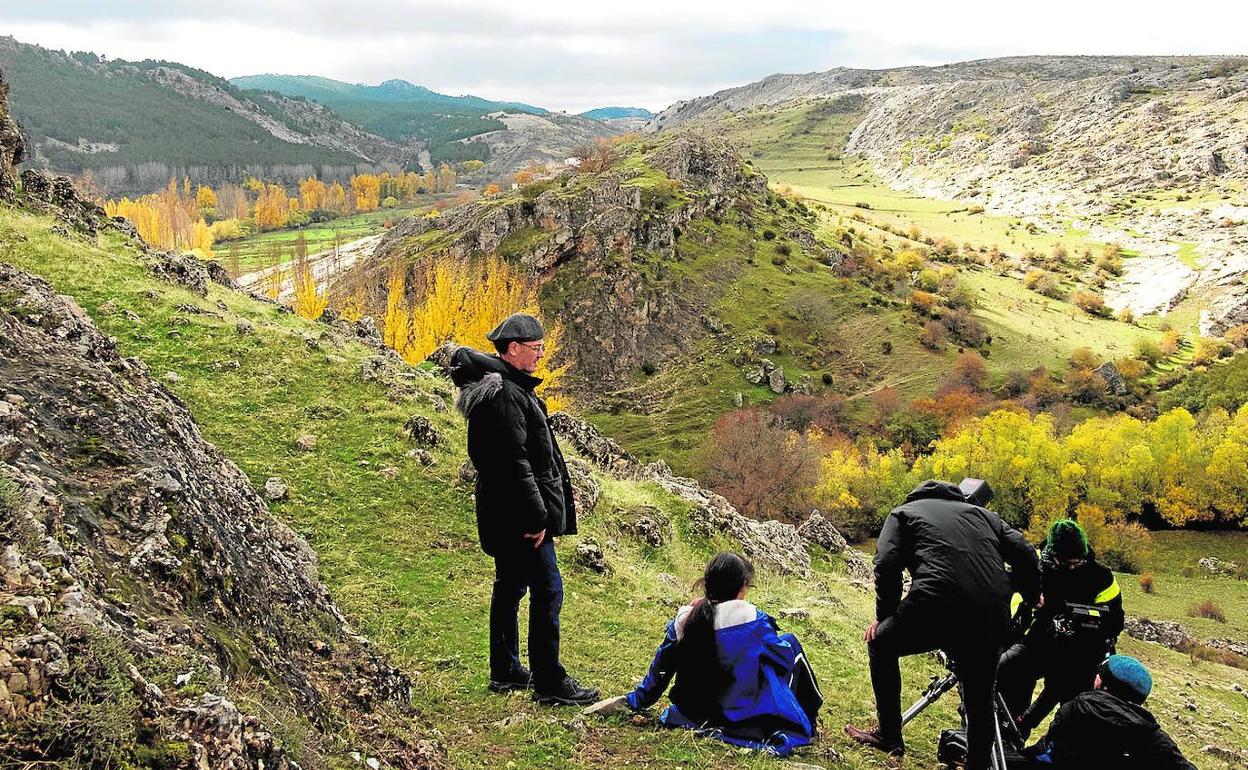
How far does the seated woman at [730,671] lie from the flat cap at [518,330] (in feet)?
8.03

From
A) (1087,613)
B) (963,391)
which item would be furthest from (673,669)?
(963,391)

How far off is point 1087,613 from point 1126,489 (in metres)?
60.4

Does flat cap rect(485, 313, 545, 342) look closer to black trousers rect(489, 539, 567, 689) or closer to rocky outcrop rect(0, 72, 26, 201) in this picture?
black trousers rect(489, 539, 567, 689)

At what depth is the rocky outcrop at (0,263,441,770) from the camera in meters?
2.98

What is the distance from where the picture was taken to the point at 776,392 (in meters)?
75.1

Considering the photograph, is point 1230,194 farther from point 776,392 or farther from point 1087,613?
point 1087,613

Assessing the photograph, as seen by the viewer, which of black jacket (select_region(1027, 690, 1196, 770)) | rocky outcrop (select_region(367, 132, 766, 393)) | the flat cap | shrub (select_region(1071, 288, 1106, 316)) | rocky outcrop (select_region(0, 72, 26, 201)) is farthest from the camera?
shrub (select_region(1071, 288, 1106, 316))

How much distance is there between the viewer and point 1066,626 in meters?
6.68

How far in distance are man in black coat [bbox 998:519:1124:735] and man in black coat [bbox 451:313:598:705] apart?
415cm

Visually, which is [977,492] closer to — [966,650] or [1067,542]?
[1067,542]

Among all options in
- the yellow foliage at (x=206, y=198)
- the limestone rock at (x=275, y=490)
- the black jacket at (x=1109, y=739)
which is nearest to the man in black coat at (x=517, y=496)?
the black jacket at (x=1109, y=739)

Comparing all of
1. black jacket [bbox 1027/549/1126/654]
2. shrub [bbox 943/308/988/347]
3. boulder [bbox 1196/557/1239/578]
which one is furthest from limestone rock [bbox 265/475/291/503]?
shrub [bbox 943/308/988/347]

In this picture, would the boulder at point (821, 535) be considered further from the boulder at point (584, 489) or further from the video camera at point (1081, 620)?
the video camera at point (1081, 620)

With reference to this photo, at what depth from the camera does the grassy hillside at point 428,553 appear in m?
6.12
